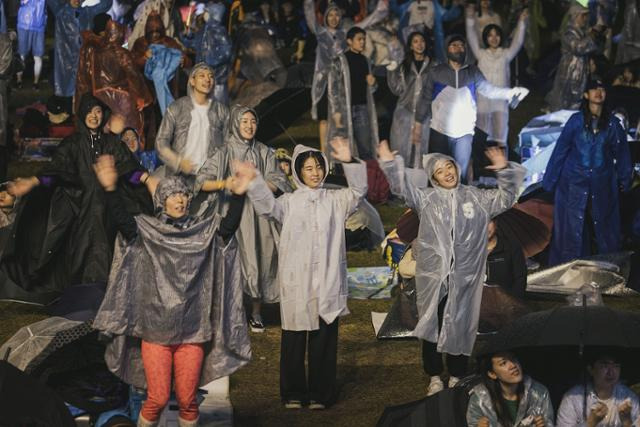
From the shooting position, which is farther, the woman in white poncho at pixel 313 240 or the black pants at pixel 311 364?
the black pants at pixel 311 364

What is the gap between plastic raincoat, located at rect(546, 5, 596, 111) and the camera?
2033 centimetres

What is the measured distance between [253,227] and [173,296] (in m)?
2.71

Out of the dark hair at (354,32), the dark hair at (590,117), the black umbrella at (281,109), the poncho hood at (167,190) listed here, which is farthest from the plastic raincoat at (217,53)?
the poncho hood at (167,190)

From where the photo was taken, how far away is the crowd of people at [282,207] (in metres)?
8.88

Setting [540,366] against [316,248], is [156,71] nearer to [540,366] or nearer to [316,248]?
[316,248]

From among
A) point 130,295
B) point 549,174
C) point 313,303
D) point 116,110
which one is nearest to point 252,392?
point 313,303

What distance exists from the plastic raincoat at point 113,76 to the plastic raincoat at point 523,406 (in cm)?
952

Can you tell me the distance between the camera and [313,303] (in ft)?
31.7

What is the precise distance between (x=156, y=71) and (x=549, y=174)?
5933mm

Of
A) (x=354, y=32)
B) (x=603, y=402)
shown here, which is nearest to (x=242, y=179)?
(x=603, y=402)

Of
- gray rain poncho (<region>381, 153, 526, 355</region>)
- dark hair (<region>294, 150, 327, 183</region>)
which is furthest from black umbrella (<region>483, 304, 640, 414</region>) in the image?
dark hair (<region>294, 150, 327, 183</region>)

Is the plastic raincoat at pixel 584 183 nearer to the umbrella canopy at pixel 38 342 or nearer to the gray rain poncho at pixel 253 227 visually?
the gray rain poncho at pixel 253 227

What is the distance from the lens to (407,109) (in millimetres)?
17016

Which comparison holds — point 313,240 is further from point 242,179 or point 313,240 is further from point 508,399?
point 508,399
